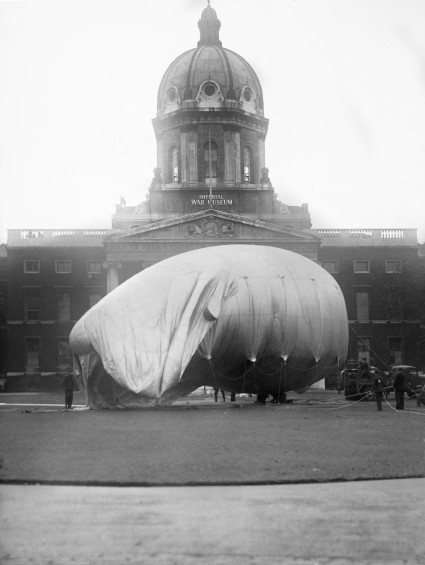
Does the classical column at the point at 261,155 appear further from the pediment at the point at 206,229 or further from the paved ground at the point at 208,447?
the paved ground at the point at 208,447

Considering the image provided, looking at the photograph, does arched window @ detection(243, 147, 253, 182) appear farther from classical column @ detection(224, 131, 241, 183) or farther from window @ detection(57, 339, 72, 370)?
window @ detection(57, 339, 72, 370)

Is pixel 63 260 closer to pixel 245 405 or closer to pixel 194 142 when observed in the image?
pixel 194 142

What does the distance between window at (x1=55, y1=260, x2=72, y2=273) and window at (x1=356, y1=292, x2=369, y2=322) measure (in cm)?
2478

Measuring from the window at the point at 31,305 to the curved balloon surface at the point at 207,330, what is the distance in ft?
163

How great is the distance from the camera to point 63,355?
85375mm

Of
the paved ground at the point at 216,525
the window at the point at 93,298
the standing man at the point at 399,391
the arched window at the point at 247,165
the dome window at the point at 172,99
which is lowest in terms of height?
the paved ground at the point at 216,525

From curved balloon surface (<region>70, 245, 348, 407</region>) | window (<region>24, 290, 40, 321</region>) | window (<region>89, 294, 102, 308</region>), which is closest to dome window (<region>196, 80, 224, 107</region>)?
window (<region>89, 294, 102, 308</region>)

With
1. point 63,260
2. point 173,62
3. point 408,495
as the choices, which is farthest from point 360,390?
point 173,62

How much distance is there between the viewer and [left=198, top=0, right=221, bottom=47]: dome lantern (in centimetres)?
9325

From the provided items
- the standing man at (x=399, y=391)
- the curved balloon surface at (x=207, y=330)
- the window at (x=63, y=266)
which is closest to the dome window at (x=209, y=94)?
the window at (x=63, y=266)

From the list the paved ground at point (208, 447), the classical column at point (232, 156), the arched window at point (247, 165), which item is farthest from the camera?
the arched window at point (247, 165)

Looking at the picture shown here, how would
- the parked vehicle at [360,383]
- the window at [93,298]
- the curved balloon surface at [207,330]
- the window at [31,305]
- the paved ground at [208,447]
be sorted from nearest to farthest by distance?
the paved ground at [208,447]
the curved balloon surface at [207,330]
the parked vehicle at [360,383]
the window at [93,298]
the window at [31,305]

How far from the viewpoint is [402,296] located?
8694cm

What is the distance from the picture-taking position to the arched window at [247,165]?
297ft
